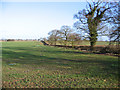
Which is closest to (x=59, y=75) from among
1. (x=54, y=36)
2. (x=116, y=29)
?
(x=116, y=29)

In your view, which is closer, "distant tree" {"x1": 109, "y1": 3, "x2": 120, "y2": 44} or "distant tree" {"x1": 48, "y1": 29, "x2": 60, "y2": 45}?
"distant tree" {"x1": 109, "y1": 3, "x2": 120, "y2": 44}

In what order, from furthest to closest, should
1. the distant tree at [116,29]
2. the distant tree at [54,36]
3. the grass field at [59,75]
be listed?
the distant tree at [54,36] < the distant tree at [116,29] < the grass field at [59,75]

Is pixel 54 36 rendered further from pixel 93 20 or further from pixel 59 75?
pixel 59 75

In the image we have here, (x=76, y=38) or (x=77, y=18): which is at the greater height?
(x=77, y=18)

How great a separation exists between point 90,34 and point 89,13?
176 inches

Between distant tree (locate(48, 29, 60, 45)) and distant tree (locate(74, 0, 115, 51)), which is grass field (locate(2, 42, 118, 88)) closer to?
distant tree (locate(74, 0, 115, 51))

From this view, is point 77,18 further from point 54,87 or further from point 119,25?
point 54,87

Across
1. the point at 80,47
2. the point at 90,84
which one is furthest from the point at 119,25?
the point at 80,47

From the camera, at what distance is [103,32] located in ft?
58.9

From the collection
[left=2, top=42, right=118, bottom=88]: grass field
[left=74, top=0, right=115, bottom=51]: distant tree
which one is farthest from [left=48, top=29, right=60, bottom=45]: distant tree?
[left=2, top=42, right=118, bottom=88]: grass field

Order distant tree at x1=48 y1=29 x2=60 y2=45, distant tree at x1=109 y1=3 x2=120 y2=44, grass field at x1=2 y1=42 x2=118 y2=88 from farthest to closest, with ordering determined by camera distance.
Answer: distant tree at x1=48 y1=29 x2=60 y2=45 → distant tree at x1=109 y1=3 x2=120 y2=44 → grass field at x1=2 y1=42 x2=118 y2=88

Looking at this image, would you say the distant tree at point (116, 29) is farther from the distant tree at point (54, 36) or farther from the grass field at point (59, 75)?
the distant tree at point (54, 36)

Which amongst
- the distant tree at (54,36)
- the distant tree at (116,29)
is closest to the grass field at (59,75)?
the distant tree at (116,29)

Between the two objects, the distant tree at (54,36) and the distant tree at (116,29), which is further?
the distant tree at (54,36)
